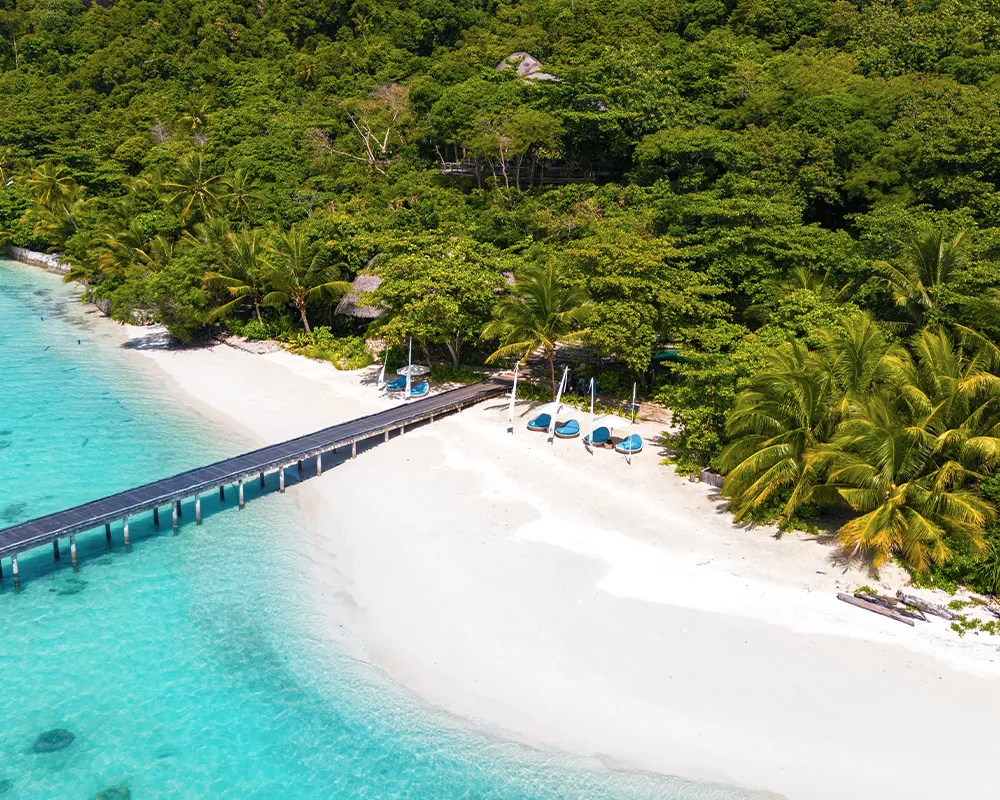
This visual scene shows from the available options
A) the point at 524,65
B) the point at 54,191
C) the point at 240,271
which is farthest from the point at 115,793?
the point at 54,191

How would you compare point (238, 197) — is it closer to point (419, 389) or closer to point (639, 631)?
point (419, 389)

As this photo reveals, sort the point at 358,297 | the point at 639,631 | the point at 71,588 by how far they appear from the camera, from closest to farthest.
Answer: the point at 639,631 < the point at 71,588 < the point at 358,297

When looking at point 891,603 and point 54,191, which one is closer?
point 891,603

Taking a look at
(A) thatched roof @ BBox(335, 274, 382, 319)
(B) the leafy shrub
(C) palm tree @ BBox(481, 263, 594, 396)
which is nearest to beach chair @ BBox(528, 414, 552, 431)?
(C) palm tree @ BBox(481, 263, 594, 396)

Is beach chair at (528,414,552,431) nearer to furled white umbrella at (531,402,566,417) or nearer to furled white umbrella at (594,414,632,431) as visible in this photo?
furled white umbrella at (531,402,566,417)

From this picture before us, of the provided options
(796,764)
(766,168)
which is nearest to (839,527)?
(796,764)

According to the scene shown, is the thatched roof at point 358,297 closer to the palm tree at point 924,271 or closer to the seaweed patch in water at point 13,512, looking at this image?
the seaweed patch in water at point 13,512

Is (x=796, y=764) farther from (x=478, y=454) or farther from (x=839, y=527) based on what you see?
(x=478, y=454)
